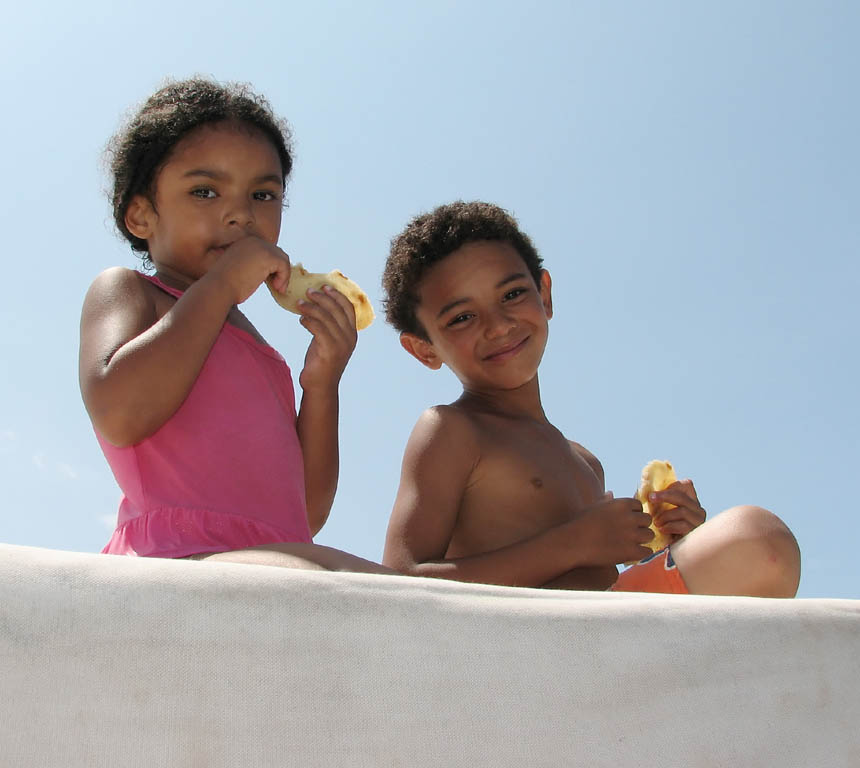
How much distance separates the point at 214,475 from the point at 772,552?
42.6 inches

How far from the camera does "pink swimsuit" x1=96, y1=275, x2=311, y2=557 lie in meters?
1.93

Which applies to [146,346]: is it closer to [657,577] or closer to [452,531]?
[452,531]

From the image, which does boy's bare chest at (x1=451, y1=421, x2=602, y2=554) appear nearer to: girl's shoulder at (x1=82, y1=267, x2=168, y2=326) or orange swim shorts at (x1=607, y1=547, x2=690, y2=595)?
orange swim shorts at (x1=607, y1=547, x2=690, y2=595)

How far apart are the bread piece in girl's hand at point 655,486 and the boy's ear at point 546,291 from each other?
0.66m

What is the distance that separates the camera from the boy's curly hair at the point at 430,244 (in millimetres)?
3047

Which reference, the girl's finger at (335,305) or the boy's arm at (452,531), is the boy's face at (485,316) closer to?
the boy's arm at (452,531)

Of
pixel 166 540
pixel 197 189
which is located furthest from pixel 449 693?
pixel 197 189

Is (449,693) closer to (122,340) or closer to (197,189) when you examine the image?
(122,340)

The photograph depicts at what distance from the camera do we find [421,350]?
3.13 meters

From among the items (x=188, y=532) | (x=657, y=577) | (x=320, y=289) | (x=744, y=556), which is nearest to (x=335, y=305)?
(x=320, y=289)

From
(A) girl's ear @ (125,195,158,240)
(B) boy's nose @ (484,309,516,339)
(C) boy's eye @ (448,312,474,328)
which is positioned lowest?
(B) boy's nose @ (484,309,516,339)

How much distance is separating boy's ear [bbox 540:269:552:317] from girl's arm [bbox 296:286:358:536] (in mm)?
1009

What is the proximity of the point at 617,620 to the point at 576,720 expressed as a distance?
134 mm

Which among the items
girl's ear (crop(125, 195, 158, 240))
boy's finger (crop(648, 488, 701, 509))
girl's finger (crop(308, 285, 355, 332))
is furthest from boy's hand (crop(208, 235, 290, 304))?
boy's finger (crop(648, 488, 701, 509))
